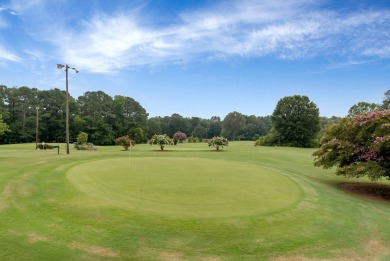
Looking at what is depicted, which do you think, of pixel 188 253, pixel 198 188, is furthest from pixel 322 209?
pixel 188 253

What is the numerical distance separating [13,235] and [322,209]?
9760mm

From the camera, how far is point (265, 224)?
876 centimetres

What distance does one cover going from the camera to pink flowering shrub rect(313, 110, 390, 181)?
50.9 feet

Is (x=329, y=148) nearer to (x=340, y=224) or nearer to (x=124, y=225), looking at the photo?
(x=340, y=224)

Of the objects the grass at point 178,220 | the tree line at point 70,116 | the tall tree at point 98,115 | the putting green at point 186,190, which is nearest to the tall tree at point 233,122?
the tree line at point 70,116

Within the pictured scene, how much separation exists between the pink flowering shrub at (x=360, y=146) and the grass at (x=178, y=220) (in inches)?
113

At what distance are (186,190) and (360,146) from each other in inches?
443

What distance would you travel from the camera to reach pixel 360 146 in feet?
55.9

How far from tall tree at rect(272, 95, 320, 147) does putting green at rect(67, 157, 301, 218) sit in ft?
175

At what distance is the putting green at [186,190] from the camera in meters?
9.54

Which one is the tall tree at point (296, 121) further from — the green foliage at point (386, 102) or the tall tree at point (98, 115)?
the tall tree at point (98, 115)

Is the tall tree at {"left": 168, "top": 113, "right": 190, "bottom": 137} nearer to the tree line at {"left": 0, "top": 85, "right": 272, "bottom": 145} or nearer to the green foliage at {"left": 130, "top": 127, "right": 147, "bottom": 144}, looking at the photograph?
the tree line at {"left": 0, "top": 85, "right": 272, "bottom": 145}

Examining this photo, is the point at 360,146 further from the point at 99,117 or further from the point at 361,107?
the point at 99,117

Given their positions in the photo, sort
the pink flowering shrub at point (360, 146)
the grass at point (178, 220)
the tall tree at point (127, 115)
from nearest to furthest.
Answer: the grass at point (178, 220) → the pink flowering shrub at point (360, 146) → the tall tree at point (127, 115)
